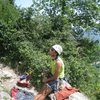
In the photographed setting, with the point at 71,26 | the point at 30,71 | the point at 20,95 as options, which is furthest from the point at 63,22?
the point at 20,95

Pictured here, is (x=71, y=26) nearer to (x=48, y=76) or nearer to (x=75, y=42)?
(x=75, y=42)

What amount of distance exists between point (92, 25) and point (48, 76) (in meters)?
11.1

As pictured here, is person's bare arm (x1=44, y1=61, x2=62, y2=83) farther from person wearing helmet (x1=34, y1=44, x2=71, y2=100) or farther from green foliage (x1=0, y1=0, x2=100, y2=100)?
green foliage (x1=0, y1=0, x2=100, y2=100)

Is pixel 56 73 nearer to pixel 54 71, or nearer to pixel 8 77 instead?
pixel 54 71

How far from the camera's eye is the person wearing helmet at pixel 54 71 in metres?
8.05

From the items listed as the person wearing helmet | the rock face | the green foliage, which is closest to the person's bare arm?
the person wearing helmet

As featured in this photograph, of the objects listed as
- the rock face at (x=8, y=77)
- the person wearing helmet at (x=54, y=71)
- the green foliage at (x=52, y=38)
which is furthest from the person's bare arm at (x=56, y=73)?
the green foliage at (x=52, y=38)

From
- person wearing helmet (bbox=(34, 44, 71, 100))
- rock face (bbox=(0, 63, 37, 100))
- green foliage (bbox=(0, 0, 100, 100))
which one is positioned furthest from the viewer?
green foliage (bbox=(0, 0, 100, 100))

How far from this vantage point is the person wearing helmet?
805 centimetres

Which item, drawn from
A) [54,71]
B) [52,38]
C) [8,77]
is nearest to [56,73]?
[54,71]

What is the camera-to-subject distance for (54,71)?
8.24m

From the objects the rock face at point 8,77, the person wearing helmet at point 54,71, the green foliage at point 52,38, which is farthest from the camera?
the green foliage at point 52,38

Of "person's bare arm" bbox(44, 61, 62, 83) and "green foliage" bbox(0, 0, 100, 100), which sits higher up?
"green foliage" bbox(0, 0, 100, 100)

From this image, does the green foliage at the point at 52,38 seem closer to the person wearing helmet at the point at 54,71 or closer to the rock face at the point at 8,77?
the rock face at the point at 8,77
